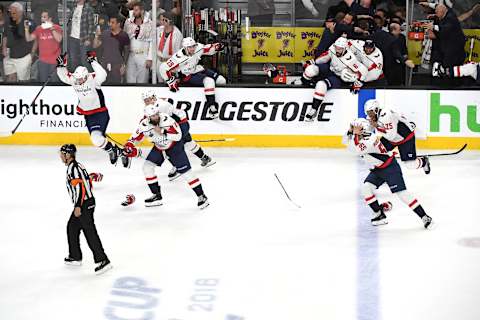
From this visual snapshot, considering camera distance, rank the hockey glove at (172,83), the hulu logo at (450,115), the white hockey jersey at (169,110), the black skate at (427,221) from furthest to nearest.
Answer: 1. the hockey glove at (172,83)
2. the hulu logo at (450,115)
3. the white hockey jersey at (169,110)
4. the black skate at (427,221)

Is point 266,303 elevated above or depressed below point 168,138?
below

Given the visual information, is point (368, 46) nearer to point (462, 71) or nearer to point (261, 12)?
point (462, 71)

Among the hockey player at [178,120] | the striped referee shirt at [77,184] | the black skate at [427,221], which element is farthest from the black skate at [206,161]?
the striped referee shirt at [77,184]

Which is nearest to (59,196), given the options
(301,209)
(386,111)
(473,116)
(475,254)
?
(301,209)

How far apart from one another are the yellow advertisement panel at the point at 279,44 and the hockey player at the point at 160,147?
138 inches

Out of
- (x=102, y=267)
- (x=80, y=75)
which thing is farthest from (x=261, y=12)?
(x=102, y=267)

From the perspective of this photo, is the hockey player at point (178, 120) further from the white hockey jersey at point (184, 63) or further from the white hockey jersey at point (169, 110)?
the white hockey jersey at point (184, 63)

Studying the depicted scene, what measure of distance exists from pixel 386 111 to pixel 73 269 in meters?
3.16

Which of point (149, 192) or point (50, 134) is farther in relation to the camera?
point (50, 134)

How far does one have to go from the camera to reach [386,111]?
8.88 m

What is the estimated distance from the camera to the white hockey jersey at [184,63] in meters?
12.2

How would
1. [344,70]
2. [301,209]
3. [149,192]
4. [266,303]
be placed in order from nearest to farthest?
[266,303], [301,209], [149,192], [344,70]

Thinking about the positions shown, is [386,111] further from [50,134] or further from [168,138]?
[50,134]

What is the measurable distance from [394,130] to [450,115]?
11.9ft
